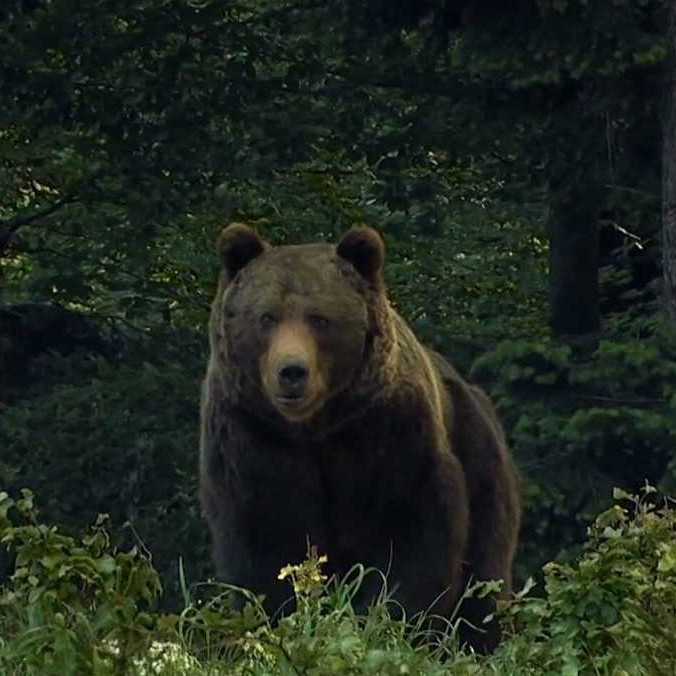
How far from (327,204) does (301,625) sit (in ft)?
28.1

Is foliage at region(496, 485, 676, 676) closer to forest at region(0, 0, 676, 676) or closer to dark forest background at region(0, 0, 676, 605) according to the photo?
forest at region(0, 0, 676, 676)

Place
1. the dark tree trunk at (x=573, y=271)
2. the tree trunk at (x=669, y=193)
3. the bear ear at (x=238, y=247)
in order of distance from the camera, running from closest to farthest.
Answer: the bear ear at (x=238, y=247), the tree trunk at (x=669, y=193), the dark tree trunk at (x=573, y=271)

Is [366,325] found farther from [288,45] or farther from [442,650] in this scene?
[288,45]

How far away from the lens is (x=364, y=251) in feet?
26.8

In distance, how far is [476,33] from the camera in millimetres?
10672

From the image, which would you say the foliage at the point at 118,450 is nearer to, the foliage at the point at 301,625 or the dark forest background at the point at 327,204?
the dark forest background at the point at 327,204

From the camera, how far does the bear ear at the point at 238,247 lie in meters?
8.11

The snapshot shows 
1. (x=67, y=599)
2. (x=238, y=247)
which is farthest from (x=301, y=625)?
(x=238, y=247)

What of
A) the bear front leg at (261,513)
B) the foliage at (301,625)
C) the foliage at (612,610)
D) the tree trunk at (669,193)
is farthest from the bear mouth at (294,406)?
the tree trunk at (669,193)

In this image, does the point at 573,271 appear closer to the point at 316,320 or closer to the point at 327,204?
the point at 327,204

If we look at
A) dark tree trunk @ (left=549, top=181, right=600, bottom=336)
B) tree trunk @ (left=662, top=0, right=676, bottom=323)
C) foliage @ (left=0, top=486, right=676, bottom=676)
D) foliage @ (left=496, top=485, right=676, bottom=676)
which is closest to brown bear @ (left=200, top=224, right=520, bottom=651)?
foliage @ (left=0, top=486, right=676, bottom=676)

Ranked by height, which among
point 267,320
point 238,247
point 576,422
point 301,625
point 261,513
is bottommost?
point 576,422

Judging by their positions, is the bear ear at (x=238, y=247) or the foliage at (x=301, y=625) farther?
the bear ear at (x=238, y=247)

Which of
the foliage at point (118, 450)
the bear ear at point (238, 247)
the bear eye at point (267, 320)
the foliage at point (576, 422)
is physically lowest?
the foliage at point (118, 450)
